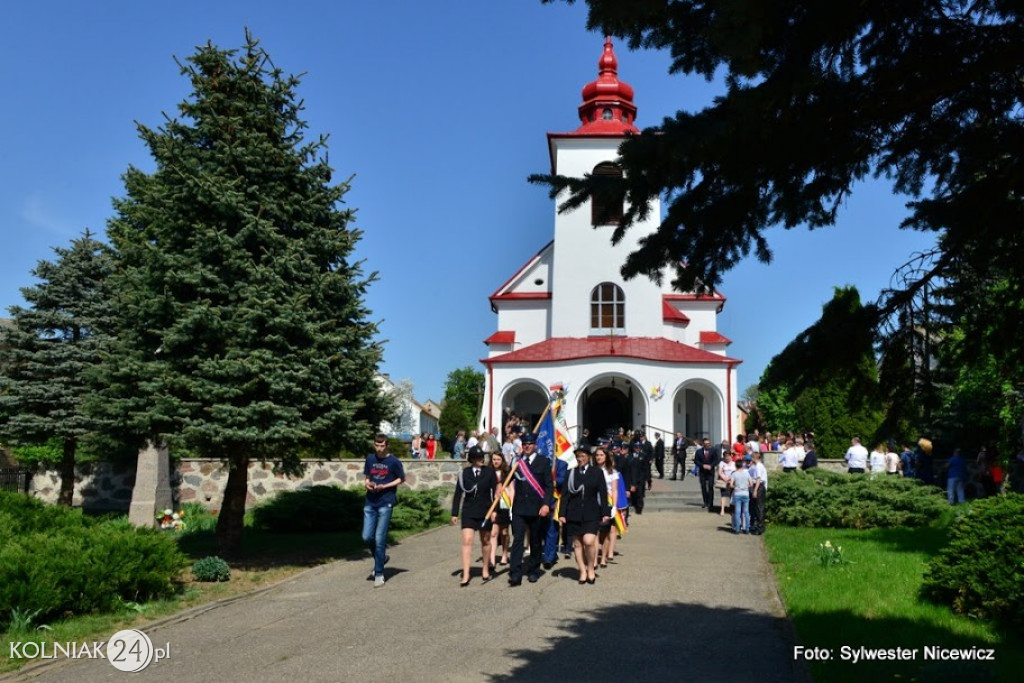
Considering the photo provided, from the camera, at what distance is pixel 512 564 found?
33.9 feet

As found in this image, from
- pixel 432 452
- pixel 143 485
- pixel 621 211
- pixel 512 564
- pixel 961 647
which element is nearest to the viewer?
pixel 621 211

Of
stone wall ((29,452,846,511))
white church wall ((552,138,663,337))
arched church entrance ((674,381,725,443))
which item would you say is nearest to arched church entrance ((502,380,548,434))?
white church wall ((552,138,663,337))

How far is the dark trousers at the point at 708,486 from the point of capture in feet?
62.2

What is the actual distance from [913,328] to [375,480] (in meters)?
7.46

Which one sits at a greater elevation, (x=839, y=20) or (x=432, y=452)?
(x=839, y=20)

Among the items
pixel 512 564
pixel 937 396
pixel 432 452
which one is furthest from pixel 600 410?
pixel 937 396

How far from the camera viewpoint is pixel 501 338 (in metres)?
Answer: 35.8

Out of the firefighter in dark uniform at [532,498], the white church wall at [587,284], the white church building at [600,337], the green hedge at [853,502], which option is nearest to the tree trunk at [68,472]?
the firefighter in dark uniform at [532,498]

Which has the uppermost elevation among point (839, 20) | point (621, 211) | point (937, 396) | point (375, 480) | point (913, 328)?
point (839, 20)

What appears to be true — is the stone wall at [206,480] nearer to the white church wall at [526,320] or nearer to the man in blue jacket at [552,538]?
the man in blue jacket at [552,538]

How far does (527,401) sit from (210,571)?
27.0 meters

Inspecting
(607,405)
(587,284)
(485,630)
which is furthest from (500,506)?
(607,405)

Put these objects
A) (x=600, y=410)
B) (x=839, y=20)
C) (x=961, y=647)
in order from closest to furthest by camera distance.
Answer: (x=839, y=20) → (x=961, y=647) → (x=600, y=410)

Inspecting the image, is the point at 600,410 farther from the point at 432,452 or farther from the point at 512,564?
the point at 512,564
